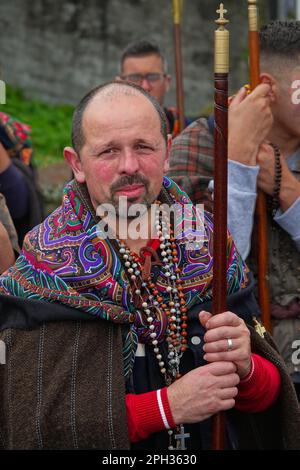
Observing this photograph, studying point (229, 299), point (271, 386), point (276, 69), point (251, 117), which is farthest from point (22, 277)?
point (276, 69)

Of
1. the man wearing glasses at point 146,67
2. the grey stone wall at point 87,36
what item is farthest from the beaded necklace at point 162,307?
the grey stone wall at point 87,36

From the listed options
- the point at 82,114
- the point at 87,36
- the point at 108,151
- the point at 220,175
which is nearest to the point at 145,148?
the point at 108,151

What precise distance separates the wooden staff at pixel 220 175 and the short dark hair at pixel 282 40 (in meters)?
1.15

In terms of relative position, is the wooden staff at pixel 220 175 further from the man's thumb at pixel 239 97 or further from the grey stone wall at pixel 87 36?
the grey stone wall at pixel 87 36

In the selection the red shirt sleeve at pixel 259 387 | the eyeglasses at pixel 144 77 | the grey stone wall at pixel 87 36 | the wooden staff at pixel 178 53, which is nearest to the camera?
the red shirt sleeve at pixel 259 387

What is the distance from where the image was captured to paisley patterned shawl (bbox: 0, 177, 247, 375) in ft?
8.50

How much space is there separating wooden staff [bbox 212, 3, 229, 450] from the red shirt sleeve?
0.47 feet

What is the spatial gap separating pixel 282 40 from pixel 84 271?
1.53 meters

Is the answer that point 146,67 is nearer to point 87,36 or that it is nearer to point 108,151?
point 108,151

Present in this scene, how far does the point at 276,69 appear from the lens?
3.54 m

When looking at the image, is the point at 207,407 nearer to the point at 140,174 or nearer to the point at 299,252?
the point at 140,174

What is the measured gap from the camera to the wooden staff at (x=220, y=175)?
7.68 ft

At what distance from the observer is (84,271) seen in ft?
8.59

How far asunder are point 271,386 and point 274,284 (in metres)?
0.82
